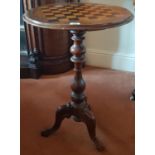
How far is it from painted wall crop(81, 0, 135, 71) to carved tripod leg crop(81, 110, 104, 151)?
1222mm

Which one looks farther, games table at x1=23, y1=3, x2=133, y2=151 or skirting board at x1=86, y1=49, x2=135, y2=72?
skirting board at x1=86, y1=49, x2=135, y2=72

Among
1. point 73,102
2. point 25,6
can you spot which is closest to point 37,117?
point 73,102

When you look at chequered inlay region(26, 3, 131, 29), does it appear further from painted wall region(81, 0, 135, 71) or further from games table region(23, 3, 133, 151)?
painted wall region(81, 0, 135, 71)

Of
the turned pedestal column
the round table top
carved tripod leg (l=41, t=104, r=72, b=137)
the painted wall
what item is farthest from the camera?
the painted wall

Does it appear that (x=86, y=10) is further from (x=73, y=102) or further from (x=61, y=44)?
(x=61, y=44)

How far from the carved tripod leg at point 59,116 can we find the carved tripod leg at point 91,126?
12 centimetres

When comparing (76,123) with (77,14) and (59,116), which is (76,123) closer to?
(59,116)

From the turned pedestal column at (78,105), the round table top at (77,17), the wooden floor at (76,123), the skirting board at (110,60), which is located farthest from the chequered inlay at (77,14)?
the skirting board at (110,60)

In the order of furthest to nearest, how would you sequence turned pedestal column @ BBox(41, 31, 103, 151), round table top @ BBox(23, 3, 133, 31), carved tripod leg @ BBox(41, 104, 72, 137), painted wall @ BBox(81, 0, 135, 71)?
painted wall @ BBox(81, 0, 135, 71) < carved tripod leg @ BBox(41, 104, 72, 137) < turned pedestal column @ BBox(41, 31, 103, 151) < round table top @ BBox(23, 3, 133, 31)

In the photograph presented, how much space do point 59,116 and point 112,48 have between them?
1282mm

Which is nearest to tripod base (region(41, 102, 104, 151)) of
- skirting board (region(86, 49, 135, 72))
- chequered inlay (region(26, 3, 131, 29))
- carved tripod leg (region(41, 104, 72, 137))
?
carved tripod leg (region(41, 104, 72, 137))

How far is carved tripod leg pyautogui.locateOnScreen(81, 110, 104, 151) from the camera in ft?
5.52

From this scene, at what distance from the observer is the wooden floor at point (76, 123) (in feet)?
5.61
